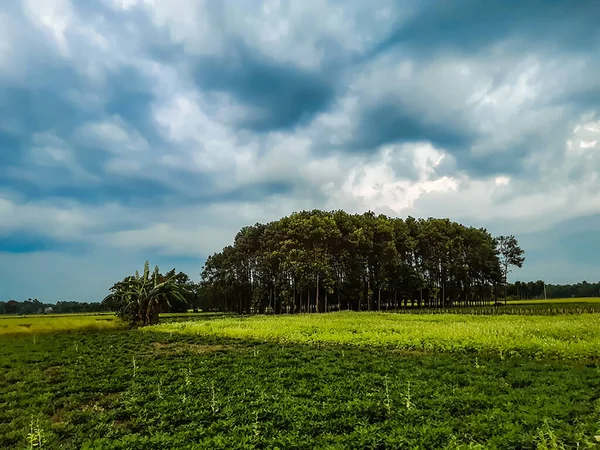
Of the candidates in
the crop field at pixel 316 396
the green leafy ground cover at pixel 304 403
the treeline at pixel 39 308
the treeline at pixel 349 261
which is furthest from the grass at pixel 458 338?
the treeline at pixel 39 308

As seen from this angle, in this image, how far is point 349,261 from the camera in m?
62.7

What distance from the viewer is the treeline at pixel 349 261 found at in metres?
57.6

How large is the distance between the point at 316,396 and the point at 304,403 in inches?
26.4

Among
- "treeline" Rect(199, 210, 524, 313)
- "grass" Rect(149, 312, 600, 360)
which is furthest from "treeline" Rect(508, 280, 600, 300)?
"grass" Rect(149, 312, 600, 360)

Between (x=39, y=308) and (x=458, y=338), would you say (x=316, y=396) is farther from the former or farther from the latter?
(x=39, y=308)

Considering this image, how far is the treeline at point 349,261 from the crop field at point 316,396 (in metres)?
39.5

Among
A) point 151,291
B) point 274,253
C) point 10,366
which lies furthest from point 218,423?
point 274,253

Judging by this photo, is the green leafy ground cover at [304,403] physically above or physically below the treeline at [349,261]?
below

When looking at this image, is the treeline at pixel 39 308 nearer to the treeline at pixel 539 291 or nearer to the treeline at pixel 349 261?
the treeline at pixel 349 261

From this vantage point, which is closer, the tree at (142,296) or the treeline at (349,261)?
the tree at (142,296)

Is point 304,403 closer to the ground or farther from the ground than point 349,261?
closer to the ground

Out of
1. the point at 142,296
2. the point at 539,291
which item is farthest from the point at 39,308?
the point at 539,291

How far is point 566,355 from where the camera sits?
44.7ft

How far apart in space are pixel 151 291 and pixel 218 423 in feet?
99.6
